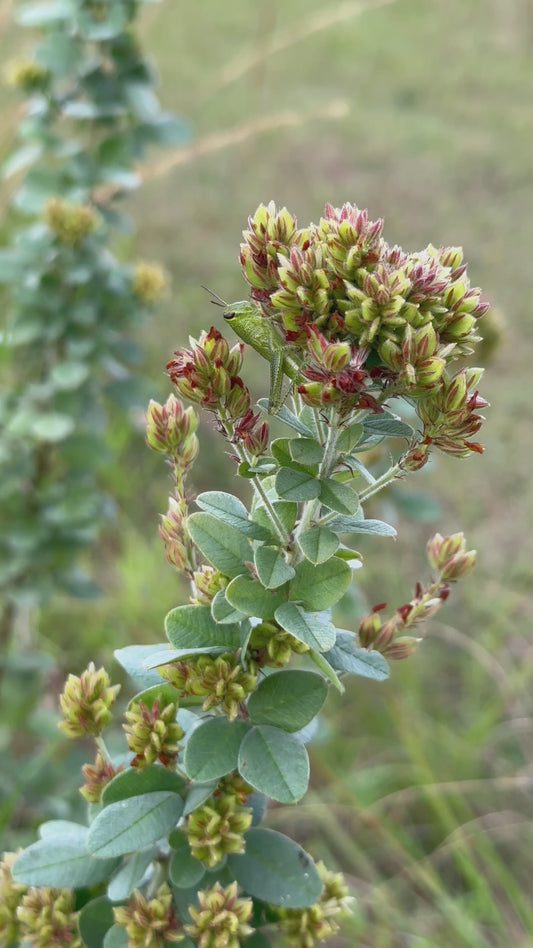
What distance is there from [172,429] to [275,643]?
0.23m

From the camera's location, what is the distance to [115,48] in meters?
1.80

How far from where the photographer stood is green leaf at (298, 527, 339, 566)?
0.74 m

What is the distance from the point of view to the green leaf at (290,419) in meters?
0.74

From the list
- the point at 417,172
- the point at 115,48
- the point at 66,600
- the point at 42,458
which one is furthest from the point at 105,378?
the point at 417,172

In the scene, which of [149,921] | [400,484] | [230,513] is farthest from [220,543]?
[400,484]

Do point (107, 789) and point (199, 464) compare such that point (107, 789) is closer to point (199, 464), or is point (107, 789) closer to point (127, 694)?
point (127, 694)

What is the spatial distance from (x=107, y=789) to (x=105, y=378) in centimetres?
148

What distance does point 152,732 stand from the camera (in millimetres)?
797

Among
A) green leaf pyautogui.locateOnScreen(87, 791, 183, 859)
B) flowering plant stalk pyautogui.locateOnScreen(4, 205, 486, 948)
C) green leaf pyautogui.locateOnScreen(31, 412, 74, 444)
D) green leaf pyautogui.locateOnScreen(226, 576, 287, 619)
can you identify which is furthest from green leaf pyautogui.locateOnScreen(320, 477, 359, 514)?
green leaf pyautogui.locateOnScreen(31, 412, 74, 444)

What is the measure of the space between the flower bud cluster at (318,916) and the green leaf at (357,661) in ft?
0.77

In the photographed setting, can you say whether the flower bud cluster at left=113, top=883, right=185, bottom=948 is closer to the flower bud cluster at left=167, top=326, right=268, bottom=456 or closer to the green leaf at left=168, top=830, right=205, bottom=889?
the green leaf at left=168, top=830, right=205, bottom=889

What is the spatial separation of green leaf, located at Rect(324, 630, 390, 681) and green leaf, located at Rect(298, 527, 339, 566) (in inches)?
4.8

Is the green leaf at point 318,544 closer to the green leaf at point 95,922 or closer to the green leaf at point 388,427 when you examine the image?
the green leaf at point 388,427

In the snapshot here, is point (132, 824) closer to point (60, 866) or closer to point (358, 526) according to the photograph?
point (60, 866)
